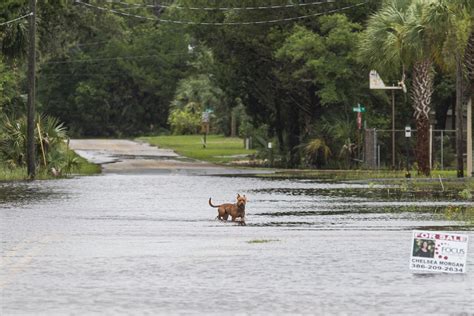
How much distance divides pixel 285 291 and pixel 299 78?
145 ft

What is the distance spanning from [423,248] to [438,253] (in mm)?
201

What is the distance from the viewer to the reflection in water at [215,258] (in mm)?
13000

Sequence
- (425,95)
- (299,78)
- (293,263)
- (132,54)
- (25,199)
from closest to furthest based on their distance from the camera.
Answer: (293,263)
(25,199)
(425,95)
(299,78)
(132,54)

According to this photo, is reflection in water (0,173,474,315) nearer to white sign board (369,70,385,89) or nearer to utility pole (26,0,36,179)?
utility pole (26,0,36,179)

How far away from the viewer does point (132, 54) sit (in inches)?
4948

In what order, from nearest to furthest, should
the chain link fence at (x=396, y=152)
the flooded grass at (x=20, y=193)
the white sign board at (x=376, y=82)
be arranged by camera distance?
the flooded grass at (x=20, y=193)
the white sign board at (x=376, y=82)
the chain link fence at (x=396, y=152)

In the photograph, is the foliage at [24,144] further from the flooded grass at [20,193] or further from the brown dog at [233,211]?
the brown dog at [233,211]

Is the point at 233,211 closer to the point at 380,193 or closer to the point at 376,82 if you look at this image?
the point at 380,193

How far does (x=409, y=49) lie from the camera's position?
45656 millimetres

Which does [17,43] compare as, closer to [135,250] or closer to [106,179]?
[106,179]

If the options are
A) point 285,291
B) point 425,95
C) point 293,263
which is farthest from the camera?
point 425,95

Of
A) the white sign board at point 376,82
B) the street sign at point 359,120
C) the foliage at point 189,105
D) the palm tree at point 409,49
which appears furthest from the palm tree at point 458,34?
the foliage at point 189,105

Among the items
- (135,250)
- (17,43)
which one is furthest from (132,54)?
(135,250)

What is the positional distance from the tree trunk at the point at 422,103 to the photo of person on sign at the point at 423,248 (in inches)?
1228
